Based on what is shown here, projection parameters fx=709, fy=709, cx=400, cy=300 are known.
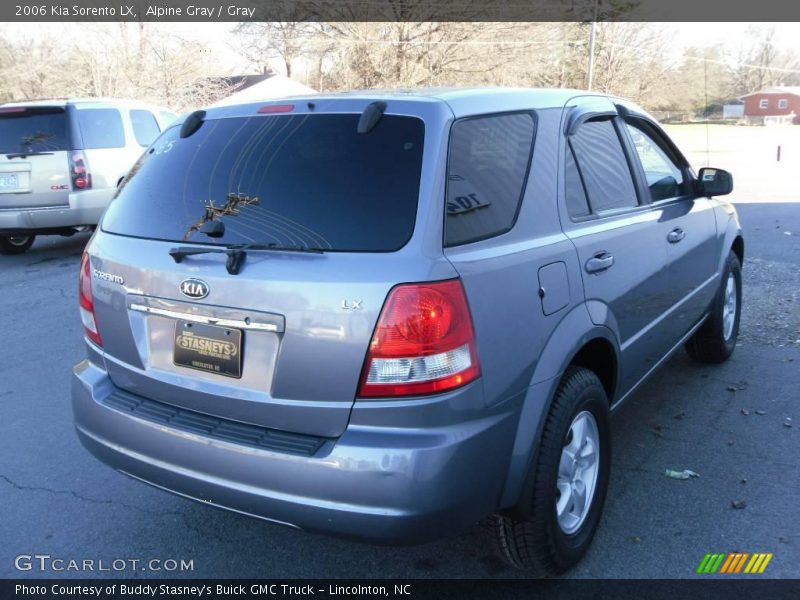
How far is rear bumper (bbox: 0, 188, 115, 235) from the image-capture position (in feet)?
29.4

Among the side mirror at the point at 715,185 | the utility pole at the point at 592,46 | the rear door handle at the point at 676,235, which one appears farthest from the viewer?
the utility pole at the point at 592,46

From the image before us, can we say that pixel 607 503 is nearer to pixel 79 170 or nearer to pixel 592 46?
pixel 79 170

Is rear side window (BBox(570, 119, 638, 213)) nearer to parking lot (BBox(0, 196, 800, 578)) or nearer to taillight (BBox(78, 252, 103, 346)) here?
parking lot (BBox(0, 196, 800, 578))

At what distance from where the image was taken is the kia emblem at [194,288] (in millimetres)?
2432

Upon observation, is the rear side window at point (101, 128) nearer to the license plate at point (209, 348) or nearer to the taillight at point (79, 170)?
the taillight at point (79, 170)

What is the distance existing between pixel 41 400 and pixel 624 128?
13.1 ft

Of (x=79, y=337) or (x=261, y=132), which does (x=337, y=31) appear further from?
(x=261, y=132)

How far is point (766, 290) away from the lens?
7281mm

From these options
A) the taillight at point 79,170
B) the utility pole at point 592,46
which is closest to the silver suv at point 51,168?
the taillight at point 79,170

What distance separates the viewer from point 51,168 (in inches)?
357

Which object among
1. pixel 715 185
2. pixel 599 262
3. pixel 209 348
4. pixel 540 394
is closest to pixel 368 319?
pixel 209 348

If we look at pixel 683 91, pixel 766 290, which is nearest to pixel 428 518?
pixel 766 290

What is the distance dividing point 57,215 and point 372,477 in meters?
8.31

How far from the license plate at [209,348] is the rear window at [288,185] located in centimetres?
32
